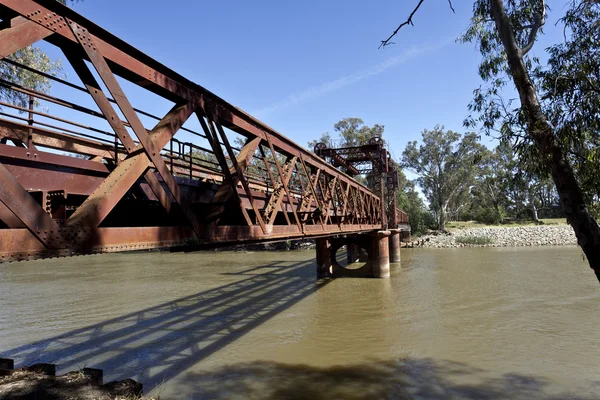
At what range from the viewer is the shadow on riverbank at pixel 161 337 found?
771cm

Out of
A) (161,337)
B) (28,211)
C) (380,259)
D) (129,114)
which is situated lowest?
(161,337)

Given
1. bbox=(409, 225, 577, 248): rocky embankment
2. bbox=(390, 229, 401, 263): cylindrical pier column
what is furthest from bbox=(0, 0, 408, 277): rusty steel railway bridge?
bbox=(409, 225, 577, 248): rocky embankment

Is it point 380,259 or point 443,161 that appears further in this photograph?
point 443,161

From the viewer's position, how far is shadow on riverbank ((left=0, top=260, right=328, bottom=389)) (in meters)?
7.71

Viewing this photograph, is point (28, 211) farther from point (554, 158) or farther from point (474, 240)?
point (474, 240)

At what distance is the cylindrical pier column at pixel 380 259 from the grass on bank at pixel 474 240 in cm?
2273

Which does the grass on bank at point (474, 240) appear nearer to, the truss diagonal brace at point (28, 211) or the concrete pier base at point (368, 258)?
the concrete pier base at point (368, 258)

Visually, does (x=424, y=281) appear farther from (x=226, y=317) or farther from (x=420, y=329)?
(x=226, y=317)

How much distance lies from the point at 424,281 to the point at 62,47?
17.5m

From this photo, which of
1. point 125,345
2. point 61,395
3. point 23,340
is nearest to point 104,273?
point 23,340

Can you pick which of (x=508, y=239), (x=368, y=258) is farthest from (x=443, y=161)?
(x=368, y=258)

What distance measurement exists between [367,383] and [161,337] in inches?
225

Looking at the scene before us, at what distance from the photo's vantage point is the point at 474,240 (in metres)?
38.3

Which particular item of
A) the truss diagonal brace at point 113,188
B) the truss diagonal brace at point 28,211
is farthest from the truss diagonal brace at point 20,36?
the truss diagonal brace at point 113,188
